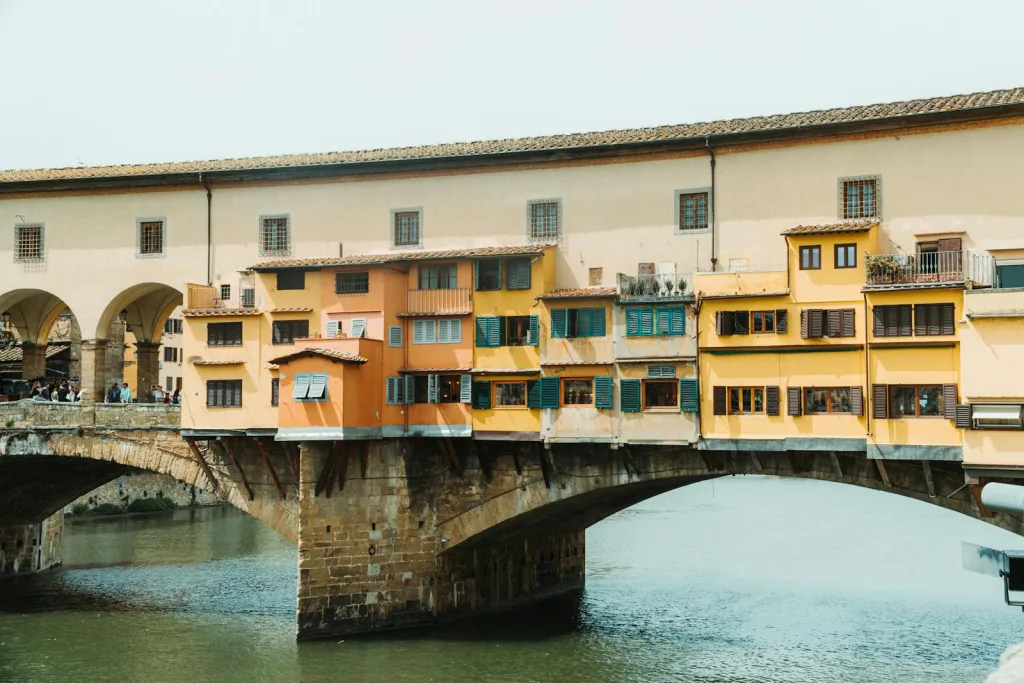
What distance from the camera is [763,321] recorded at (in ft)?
83.4

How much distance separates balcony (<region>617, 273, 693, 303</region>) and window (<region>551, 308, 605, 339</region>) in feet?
2.49

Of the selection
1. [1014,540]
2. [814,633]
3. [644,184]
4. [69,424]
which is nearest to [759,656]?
[814,633]

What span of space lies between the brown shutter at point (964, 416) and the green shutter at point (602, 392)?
7555 mm

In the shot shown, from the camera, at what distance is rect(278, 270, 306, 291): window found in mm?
29136

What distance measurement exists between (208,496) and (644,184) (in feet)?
123

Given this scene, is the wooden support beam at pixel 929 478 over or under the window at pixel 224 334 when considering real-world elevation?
under

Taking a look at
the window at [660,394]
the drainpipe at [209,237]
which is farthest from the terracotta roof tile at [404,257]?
the window at [660,394]

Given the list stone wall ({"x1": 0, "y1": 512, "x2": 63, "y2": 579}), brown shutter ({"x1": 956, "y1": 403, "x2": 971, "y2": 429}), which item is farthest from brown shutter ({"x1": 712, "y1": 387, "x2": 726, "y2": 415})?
stone wall ({"x1": 0, "y1": 512, "x2": 63, "y2": 579})

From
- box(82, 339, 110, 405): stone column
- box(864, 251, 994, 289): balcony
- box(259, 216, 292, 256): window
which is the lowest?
box(82, 339, 110, 405): stone column

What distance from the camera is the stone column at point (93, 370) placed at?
32125mm

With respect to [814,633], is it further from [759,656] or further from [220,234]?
[220,234]

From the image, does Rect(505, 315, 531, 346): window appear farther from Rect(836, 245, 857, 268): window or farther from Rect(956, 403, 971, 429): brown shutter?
Rect(956, 403, 971, 429): brown shutter

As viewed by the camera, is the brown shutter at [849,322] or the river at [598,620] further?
the river at [598,620]

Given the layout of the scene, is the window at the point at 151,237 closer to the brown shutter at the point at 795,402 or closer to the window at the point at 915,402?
the brown shutter at the point at 795,402
